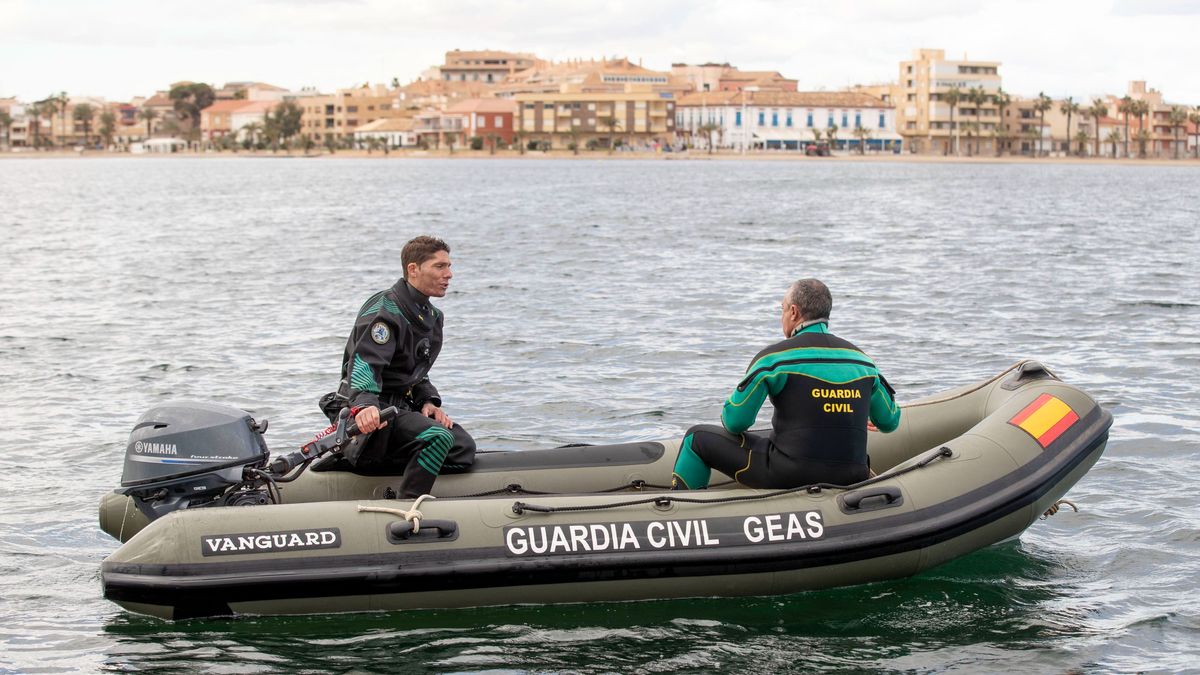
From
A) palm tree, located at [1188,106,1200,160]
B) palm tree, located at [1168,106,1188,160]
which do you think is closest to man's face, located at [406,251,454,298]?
palm tree, located at [1168,106,1188,160]

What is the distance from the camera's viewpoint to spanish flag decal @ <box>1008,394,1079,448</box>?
7.28 metres

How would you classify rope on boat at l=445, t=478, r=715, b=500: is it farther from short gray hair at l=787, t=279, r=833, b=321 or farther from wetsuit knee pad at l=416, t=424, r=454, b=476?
short gray hair at l=787, t=279, r=833, b=321

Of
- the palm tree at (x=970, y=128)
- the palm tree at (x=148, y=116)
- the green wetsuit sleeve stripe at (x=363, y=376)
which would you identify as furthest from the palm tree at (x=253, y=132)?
the green wetsuit sleeve stripe at (x=363, y=376)

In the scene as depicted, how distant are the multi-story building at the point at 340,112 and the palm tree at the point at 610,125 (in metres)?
35.9

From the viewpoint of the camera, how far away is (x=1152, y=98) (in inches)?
5822

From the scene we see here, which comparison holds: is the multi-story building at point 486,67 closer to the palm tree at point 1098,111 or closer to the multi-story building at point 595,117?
the multi-story building at point 595,117

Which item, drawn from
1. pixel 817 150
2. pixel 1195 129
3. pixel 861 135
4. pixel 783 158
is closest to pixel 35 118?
pixel 783 158

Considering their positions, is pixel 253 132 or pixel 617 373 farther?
pixel 253 132

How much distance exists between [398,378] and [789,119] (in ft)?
460

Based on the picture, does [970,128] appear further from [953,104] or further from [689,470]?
[689,470]

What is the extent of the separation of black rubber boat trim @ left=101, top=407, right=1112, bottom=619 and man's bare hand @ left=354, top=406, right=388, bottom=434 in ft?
2.01

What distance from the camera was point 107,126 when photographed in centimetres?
18575

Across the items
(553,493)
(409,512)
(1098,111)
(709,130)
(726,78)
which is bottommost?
(553,493)

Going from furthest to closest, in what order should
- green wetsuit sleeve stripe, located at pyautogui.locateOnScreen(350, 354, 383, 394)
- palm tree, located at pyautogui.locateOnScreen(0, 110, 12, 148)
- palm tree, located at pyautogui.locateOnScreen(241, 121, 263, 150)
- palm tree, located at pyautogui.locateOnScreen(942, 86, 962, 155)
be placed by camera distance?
palm tree, located at pyautogui.locateOnScreen(0, 110, 12, 148), palm tree, located at pyautogui.locateOnScreen(241, 121, 263, 150), palm tree, located at pyautogui.locateOnScreen(942, 86, 962, 155), green wetsuit sleeve stripe, located at pyautogui.locateOnScreen(350, 354, 383, 394)
